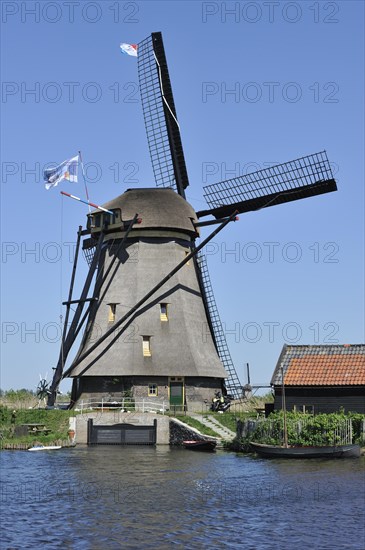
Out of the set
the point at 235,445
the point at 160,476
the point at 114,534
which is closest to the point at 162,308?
the point at 235,445

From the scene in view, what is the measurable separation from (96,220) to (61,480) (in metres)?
24.4

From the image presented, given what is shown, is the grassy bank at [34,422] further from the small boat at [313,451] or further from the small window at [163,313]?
the small boat at [313,451]

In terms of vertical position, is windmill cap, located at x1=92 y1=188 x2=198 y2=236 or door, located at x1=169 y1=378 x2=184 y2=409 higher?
windmill cap, located at x1=92 y1=188 x2=198 y2=236

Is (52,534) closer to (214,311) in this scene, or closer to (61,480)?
(61,480)

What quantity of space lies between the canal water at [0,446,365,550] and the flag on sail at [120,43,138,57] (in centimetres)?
2513

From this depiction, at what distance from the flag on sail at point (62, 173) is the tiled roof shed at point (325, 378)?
14753 mm

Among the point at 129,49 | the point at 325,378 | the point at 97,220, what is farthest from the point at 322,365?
the point at 129,49

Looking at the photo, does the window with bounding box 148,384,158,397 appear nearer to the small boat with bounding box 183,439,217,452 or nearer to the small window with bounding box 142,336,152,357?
the small window with bounding box 142,336,152,357

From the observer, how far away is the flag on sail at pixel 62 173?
44.4 m

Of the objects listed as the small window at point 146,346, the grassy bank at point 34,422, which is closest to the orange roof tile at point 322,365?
the small window at point 146,346

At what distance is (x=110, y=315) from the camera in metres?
47.5

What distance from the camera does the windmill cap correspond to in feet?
156

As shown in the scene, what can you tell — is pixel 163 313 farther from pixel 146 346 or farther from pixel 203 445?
pixel 203 445

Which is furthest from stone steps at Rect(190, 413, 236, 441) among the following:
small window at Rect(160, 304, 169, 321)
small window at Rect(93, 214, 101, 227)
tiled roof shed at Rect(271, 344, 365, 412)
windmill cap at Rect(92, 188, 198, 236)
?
small window at Rect(93, 214, 101, 227)
